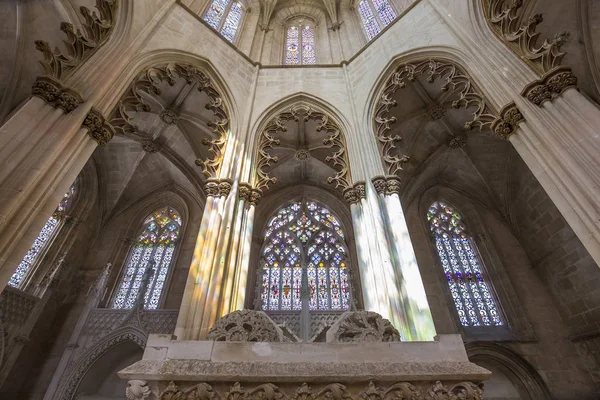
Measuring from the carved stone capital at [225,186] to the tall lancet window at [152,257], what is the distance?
591cm

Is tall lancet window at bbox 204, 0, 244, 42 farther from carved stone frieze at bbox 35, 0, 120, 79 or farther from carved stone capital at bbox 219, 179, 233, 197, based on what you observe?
carved stone capital at bbox 219, 179, 233, 197

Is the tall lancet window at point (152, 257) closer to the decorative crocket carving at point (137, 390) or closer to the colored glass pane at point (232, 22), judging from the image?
the colored glass pane at point (232, 22)

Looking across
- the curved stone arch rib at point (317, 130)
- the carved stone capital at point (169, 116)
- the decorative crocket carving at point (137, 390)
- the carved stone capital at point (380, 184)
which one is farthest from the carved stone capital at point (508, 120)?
the carved stone capital at point (169, 116)

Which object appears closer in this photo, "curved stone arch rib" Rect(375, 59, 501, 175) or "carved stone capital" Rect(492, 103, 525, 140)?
"carved stone capital" Rect(492, 103, 525, 140)

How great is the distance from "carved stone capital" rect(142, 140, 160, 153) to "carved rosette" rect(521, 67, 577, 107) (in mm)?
10817

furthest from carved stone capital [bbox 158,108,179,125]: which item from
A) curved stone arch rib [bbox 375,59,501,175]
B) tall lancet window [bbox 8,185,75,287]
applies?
curved stone arch rib [bbox 375,59,501,175]

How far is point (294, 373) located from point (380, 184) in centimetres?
417

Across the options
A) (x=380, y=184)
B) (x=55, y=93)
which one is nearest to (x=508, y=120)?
(x=380, y=184)

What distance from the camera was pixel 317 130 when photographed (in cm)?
706

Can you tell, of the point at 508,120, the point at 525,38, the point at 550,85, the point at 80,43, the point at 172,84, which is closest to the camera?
the point at 550,85

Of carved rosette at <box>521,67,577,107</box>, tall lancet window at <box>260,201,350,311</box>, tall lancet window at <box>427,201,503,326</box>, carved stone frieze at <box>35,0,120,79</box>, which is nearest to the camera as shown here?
carved rosette at <box>521,67,577,107</box>

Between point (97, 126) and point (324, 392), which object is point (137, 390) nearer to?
point (324, 392)

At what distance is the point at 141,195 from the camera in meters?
11.8

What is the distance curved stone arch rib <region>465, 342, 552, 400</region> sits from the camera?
743 centimetres
